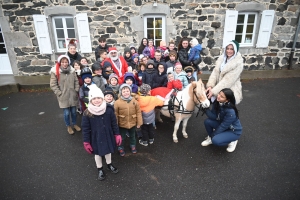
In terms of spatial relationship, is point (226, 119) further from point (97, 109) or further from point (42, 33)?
point (42, 33)

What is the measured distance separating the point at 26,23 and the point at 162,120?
6.67m

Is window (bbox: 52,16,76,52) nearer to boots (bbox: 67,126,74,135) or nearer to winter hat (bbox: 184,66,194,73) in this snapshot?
boots (bbox: 67,126,74,135)

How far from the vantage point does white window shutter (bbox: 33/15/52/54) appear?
7.53m

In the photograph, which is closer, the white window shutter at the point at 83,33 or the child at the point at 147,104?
the child at the point at 147,104

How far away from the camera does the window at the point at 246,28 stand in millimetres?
8195

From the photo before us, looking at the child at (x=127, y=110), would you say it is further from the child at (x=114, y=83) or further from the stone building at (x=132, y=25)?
the stone building at (x=132, y=25)

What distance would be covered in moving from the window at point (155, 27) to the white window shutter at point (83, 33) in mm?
2310

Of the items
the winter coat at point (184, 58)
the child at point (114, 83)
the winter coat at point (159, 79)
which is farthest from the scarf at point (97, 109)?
the winter coat at point (184, 58)

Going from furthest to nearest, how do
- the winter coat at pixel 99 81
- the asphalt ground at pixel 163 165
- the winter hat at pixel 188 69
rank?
the winter hat at pixel 188 69
the winter coat at pixel 99 81
the asphalt ground at pixel 163 165

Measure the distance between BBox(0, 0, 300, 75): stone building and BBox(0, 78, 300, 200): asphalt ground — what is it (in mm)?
3794

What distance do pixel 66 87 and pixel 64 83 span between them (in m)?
→ 0.09

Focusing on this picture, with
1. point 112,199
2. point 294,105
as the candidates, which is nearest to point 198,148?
point 112,199

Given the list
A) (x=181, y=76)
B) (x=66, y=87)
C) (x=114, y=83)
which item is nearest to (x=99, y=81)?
(x=114, y=83)

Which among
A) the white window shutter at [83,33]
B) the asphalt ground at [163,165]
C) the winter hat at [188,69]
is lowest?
the asphalt ground at [163,165]
